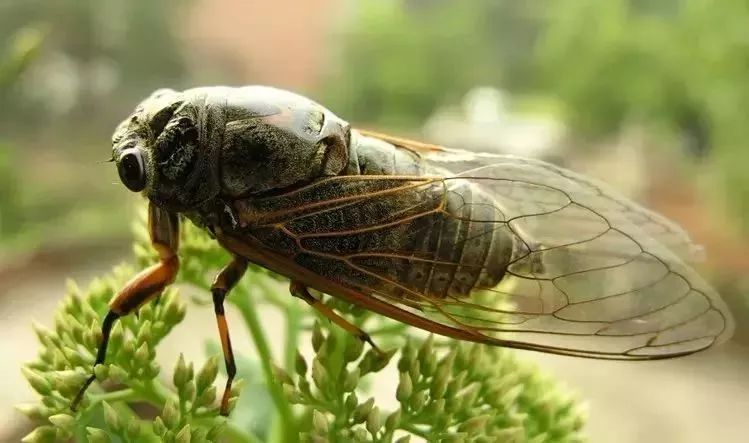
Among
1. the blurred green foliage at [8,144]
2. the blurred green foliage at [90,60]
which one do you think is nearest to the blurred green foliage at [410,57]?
the blurred green foliage at [90,60]

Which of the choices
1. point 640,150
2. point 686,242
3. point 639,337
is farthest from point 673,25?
point 639,337

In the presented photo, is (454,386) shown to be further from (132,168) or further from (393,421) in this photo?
(132,168)

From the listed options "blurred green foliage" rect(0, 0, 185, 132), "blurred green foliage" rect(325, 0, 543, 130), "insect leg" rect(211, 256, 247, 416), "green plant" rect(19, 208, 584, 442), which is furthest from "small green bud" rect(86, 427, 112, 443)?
"blurred green foliage" rect(325, 0, 543, 130)

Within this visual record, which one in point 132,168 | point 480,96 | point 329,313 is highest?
point 132,168

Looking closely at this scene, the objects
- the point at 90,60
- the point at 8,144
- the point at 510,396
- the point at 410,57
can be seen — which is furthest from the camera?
the point at 410,57

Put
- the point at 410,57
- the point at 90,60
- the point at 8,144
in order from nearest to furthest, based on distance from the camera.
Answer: the point at 8,144 → the point at 90,60 → the point at 410,57

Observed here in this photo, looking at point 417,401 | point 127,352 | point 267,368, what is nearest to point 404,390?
point 417,401

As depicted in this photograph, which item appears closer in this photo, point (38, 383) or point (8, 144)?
point (38, 383)
